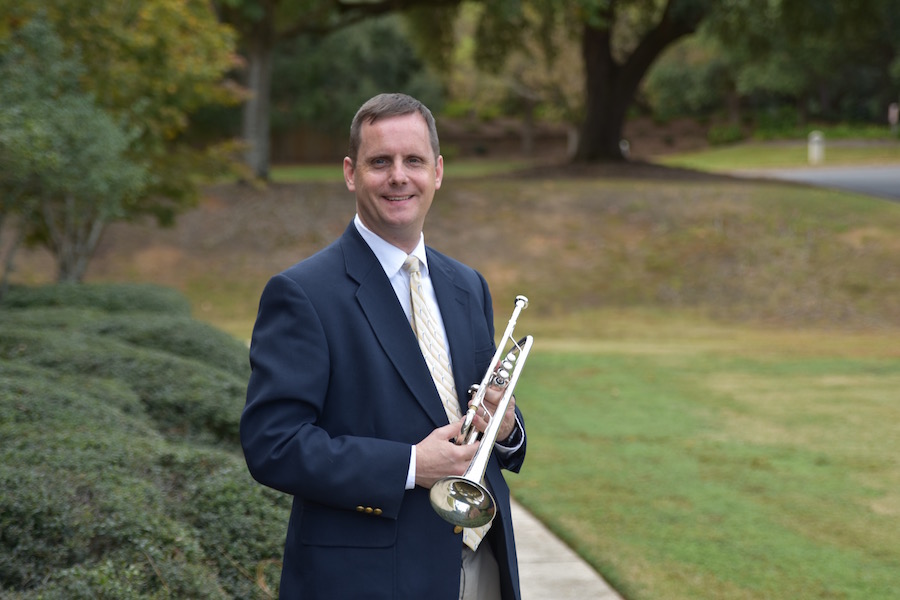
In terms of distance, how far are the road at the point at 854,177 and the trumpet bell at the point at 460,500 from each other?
2601cm

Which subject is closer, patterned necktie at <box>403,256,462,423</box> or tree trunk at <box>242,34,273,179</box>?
patterned necktie at <box>403,256,462,423</box>

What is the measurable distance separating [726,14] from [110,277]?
608 inches

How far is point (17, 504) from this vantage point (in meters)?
4.31

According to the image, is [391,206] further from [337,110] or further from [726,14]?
[337,110]

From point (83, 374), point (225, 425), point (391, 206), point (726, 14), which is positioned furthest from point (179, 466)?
point (726, 14)

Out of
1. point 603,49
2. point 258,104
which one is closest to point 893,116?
point 603,49

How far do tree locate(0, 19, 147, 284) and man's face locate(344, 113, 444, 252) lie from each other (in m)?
7.95

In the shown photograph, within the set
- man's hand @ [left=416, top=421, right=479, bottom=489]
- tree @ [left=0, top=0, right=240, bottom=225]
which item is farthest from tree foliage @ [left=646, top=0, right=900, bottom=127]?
man's hand @ [left=416, top=421, right=479, bottom=489]

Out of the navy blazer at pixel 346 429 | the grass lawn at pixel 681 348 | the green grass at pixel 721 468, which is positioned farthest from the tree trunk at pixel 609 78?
the navy blazer at pixel 346 429

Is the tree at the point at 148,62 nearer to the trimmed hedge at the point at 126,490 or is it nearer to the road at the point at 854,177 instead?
the trimmed hedge at the point at 126,490

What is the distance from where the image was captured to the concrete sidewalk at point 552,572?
564 centimetres

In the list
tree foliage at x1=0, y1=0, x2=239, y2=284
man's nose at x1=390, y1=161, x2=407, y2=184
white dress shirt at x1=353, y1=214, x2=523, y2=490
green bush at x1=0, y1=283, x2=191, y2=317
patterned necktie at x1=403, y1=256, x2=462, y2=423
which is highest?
tree foliage at x1=0, y1=0, x2=239, y2=284

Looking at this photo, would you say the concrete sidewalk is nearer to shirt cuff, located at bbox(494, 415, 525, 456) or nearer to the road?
shirt cuff, located at bbox(494, 415, 525, 456)

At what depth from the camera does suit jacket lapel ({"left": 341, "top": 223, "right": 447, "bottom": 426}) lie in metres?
2.75
